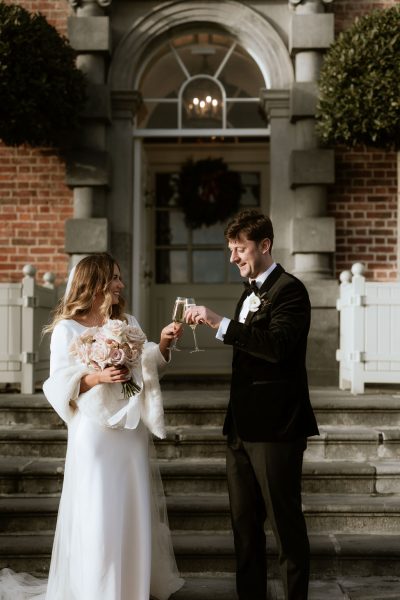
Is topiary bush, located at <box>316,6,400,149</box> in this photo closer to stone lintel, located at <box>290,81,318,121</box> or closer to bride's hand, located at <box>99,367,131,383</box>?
stone lintel, located at <box>290,81,318,121</box>

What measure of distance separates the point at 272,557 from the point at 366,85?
3.91m

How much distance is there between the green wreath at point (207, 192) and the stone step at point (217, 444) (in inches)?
165

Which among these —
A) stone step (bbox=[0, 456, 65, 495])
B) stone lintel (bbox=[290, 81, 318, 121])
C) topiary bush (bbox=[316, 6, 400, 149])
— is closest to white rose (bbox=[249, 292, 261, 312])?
stone step (bbox=[0, 456, 65, 495])

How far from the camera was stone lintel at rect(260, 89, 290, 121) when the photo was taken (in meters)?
7.68

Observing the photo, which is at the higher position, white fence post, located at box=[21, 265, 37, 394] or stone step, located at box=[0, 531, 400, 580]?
white fence post, located at box=[21, 265, 37, 394]

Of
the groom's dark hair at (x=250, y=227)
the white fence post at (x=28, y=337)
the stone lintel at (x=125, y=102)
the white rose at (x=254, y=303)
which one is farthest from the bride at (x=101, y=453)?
the stone lintel at (x=125, y=102)

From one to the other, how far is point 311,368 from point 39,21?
12.6 feet

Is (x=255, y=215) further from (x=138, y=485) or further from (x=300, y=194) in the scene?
(x=300, y=194)

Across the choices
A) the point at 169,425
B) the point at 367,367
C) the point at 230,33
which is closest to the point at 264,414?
the point at 169,425

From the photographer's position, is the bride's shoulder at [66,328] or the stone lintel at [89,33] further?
the stone lintel at [89,33]

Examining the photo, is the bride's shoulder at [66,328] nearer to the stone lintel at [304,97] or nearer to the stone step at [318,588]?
the stone step at [318,588]

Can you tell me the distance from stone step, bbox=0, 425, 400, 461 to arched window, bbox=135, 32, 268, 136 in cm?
367

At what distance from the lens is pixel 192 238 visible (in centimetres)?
930

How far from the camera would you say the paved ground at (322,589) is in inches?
159
